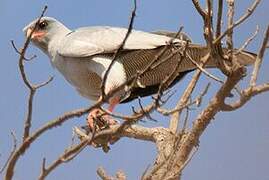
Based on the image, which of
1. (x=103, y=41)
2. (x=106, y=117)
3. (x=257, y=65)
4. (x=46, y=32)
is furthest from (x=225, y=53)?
(x=46, y=32)

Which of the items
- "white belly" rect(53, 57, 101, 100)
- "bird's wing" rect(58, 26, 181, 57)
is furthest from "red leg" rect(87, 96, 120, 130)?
"bird's wing" rect(58, 26, 181, 57)

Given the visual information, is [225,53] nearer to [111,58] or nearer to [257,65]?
[257,65]

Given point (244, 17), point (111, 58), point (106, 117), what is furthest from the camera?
point (111, 58)

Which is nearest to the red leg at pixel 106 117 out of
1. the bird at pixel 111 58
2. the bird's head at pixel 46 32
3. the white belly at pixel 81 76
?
the bird at pixel 111 58

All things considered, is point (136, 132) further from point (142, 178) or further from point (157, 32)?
point (142, 178)

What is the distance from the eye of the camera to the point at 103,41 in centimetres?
252

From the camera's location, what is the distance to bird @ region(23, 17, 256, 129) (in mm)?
2328

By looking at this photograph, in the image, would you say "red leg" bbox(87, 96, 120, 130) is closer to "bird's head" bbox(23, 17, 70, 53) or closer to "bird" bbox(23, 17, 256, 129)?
"bird" bbox(23, 17, 256, 129)

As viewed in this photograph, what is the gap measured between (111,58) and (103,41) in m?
0.12

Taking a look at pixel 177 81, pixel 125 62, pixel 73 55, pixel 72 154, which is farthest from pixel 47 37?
pixel 72 154

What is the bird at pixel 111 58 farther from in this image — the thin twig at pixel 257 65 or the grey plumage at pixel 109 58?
the thin twig at pixel 257 65

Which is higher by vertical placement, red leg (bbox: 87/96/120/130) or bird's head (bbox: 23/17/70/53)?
bird's head (bbox: 23/17/70/53)

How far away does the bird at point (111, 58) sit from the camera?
233 cm

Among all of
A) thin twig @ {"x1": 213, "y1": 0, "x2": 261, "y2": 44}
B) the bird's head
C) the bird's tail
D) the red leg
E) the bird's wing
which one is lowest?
the red leg
